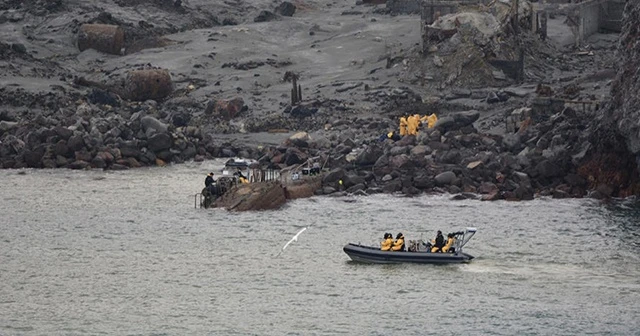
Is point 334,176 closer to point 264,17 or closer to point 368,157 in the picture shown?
point 368,157

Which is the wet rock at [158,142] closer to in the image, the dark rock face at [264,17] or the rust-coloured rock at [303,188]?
the rust-coloured rock at [303,188]

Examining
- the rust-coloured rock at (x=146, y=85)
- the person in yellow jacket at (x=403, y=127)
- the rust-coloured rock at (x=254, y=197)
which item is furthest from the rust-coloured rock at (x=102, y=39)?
the rust-coloured rock at (x=254, y=197)

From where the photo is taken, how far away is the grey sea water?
60.8m

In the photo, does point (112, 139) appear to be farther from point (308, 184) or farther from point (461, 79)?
point (461, 79)

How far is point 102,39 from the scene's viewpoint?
119 metres

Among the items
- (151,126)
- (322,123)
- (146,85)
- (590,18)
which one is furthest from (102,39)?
(590,18)

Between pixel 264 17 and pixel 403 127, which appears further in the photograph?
pixel 264 17

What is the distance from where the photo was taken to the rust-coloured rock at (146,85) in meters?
110

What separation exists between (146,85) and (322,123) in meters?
15.3

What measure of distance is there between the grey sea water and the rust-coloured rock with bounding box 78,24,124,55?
1301 inches

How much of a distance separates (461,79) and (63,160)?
27.9 metres

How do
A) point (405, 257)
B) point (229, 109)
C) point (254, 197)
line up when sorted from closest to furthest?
point (405, 257) < point (254, 197) < point (229, 109)

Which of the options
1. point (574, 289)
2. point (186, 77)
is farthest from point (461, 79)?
point (574, 289)

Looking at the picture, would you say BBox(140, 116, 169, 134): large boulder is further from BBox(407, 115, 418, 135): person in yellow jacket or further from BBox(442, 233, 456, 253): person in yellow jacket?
BBox(442, 233, 456, 253): person in yellow jacket
